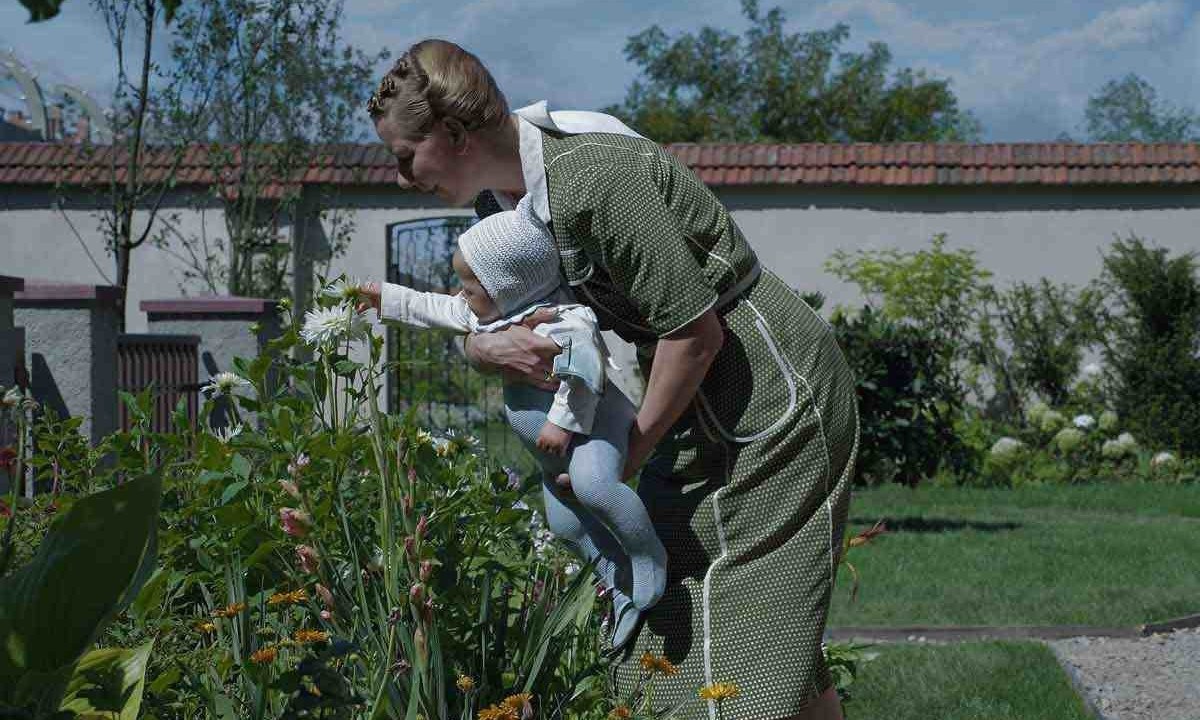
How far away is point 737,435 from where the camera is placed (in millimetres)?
2162

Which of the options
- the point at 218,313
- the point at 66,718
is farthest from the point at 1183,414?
the point at 66,718

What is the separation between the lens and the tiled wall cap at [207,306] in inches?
291

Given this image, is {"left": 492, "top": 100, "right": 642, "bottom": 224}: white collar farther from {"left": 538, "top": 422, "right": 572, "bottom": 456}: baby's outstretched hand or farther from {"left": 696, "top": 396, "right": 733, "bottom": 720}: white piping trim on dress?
{"left": 696, "top": 396, "right": 733, "bottom": 720}: white piping trim on dress

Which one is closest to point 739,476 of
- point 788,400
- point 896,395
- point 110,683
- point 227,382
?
point 788,400

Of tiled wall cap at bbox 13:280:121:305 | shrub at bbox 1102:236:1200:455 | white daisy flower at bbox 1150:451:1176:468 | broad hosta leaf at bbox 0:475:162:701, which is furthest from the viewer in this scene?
shrub at bbox 1102:236:1200:455

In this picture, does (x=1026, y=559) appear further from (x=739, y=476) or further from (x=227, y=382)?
(x=739, y=476)

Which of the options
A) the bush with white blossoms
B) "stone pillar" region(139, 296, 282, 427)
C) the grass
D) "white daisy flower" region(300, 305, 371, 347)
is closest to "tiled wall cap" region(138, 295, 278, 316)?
"stone pillar" region(139, 296, 282, 427)

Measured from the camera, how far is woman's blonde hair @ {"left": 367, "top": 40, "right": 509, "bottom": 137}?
2.04 m

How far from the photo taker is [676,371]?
205 centimetres

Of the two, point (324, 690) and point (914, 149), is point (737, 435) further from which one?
point (914, 149)

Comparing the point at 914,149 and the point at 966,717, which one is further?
the point at 914,149

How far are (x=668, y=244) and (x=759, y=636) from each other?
61cm

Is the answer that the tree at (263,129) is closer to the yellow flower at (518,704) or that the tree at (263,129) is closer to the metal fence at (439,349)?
the metal fence at (439,349)

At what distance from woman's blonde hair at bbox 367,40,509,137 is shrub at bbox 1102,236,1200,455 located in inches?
466
